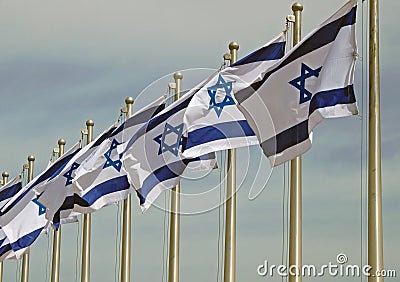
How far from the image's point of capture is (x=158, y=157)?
2558 cm

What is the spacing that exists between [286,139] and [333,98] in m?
1.55

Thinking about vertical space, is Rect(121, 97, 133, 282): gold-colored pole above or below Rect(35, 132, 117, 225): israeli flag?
below

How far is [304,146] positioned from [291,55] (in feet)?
5.70

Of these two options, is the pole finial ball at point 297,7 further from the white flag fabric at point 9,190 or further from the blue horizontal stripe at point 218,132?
the white flag fabric at point 9,190

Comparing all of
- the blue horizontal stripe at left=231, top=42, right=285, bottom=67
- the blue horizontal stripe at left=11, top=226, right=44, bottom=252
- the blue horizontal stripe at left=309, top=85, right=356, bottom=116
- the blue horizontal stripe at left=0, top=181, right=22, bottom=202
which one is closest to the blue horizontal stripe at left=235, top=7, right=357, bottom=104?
the blue horizontal stripe at left=309, top=85, right=356, bottom=116

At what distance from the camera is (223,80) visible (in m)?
21.9

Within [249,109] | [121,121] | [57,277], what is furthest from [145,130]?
[57,277]

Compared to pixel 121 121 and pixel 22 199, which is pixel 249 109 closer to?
pixel 121 121

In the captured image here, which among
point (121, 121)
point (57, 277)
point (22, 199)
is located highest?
point (121, 121)

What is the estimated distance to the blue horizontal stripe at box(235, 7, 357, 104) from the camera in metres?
18.0

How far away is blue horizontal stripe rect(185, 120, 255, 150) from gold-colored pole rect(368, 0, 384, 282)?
4885mm

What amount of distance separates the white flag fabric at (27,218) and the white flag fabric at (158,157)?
6968 mm

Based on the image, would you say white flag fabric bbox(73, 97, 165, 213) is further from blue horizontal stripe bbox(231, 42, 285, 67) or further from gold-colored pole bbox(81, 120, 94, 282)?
blue horizontal stripe bbox(231, 42, 285, 67)

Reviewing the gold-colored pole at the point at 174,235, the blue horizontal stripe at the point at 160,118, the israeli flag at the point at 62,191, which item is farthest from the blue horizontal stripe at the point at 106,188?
the gold-colored pole at the point at 174,235
